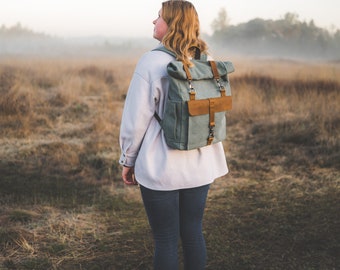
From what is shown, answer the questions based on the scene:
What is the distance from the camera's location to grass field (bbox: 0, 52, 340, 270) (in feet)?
9.50

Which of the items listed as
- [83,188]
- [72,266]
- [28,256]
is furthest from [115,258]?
[83,188]

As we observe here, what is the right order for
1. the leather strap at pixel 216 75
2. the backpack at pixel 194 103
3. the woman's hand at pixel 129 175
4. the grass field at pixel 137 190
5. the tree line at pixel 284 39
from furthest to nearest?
the tree line at pixel 284 39 < the grass field at pixel 137 190 < the woman's hand at pixel 129 175 < the leather strap at pixel 216 75 < the backpack at pixel 194 103

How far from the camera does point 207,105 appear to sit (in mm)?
1673

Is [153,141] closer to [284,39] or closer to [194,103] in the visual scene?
[194,103]

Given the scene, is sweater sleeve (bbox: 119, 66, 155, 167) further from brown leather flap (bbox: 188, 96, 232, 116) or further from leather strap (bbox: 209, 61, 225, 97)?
leather strap (bbox: 209, 61, 225, 97)

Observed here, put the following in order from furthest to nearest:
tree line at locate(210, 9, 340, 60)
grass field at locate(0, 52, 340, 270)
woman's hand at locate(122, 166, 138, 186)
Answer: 1. tree line at locate(210, 9, 340, 60)
2. grass field at locate(0, 52, 340, 270)
3. woman's hand at locate(122, 166, 138, 186)

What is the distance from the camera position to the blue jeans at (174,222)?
173 centimetres

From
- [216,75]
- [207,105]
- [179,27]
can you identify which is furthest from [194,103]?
[179,27]

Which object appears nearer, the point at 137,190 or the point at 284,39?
the point at 137,190

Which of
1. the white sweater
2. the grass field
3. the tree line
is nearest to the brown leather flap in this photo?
the white sweater

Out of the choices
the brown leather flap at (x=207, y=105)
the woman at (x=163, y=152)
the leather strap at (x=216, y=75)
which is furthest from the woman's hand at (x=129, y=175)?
the leather strap at (x=216, y=75)

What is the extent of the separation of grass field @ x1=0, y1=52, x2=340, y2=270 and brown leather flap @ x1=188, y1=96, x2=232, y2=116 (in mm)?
1408

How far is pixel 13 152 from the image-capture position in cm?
549

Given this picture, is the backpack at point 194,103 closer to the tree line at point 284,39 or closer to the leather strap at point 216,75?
the leather strap at point 216,75
